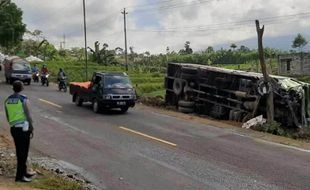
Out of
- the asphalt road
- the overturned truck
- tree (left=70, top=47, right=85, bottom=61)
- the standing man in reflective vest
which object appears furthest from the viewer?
tree (left=70, top=47, right=85, bottom=61)

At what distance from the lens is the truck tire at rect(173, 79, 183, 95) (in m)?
29.3

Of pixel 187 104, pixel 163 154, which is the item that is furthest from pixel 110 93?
pixel 163 154

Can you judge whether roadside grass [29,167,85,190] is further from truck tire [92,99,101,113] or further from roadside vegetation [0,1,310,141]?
roadside vegetation [0,1,310,141]

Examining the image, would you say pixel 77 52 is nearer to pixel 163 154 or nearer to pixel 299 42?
pixel 299 42

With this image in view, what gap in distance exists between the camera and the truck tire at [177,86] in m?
29.3

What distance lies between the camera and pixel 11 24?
67.1 m

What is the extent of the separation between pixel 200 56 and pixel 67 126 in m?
66.8

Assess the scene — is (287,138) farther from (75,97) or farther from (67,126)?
(75,97)

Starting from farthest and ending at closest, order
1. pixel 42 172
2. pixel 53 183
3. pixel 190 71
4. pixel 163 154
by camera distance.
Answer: pixel 190 71 → pixel 163 154 → pixel 42 172 → pixel 53 183

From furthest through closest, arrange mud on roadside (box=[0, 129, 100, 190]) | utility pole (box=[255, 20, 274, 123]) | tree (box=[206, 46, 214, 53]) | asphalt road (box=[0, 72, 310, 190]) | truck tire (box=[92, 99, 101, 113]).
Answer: tree (box=[206, 46, 214, 53]) < truck tire (box=[92, 99, 101, 113]) < utility pole (box=[255, 20, 274, 123]) < asphalt road (box=[0, 72, 310, 190]) < mud on roadside (box=[0, 129, 100, 190])

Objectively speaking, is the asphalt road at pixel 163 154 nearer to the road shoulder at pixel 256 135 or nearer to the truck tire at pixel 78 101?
the road shoulder at pixel 256 135

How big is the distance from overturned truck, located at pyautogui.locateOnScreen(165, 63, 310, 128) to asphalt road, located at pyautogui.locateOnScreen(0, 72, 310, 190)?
3.35m

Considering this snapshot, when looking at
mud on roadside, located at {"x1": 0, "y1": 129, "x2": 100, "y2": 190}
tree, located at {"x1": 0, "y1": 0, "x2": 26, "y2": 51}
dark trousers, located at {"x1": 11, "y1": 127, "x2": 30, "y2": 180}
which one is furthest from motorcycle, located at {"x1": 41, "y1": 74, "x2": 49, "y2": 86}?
dark trousers, located at {"x1": 11, "y1": 127, "x2": 30, "y2": 180}

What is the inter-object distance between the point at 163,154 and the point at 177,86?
14520 mm
